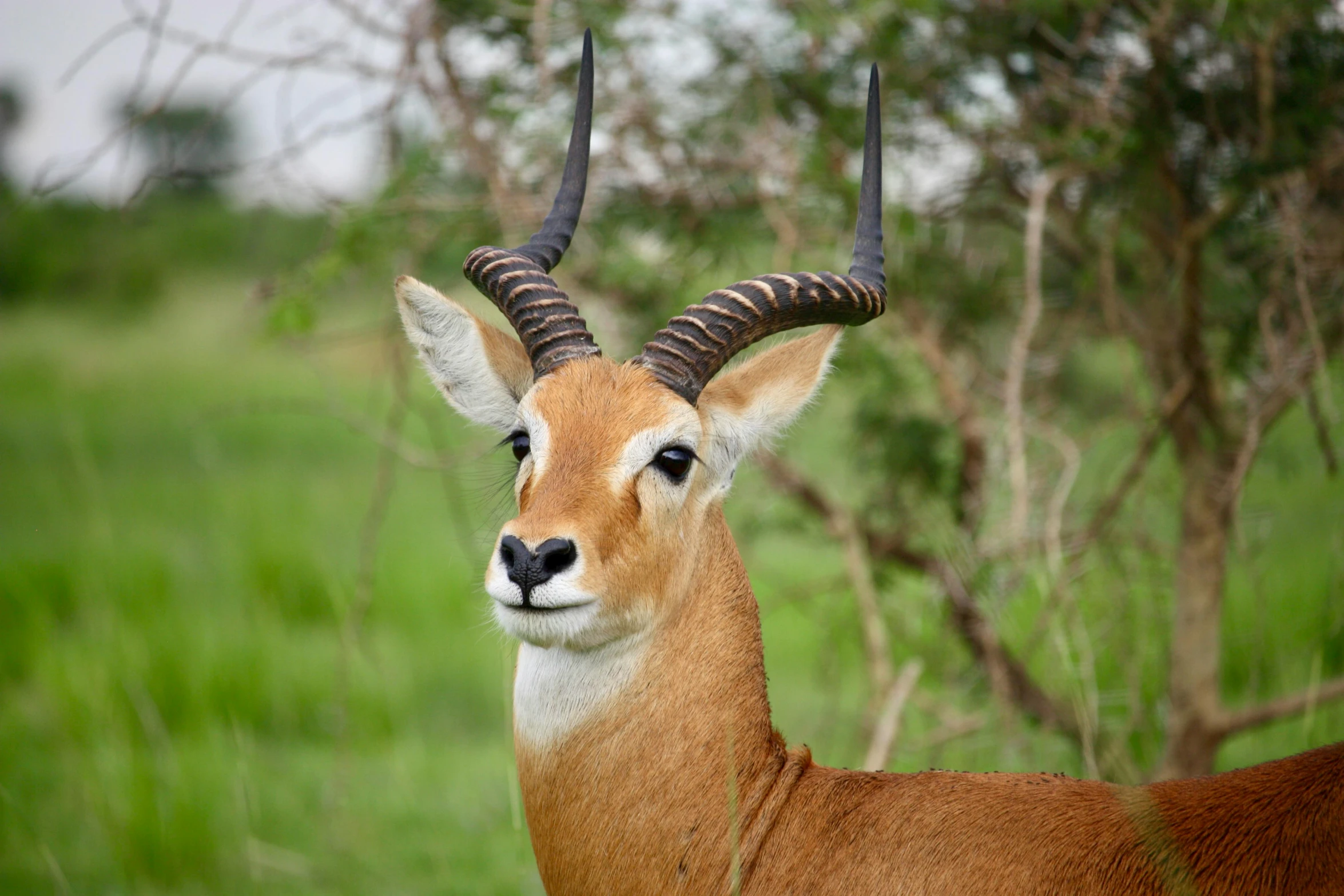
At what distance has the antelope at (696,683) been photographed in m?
2.50

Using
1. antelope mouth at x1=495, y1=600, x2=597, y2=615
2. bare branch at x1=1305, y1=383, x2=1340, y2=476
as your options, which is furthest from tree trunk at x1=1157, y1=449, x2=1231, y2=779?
antelope mouth at x1=495, y1=600, x2=597, y2=615

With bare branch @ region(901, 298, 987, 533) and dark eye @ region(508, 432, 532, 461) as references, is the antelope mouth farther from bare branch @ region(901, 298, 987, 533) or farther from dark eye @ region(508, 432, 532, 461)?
bare branch @ region(901, 298, 987, 533)

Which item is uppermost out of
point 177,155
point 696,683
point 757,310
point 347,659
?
point 177,155

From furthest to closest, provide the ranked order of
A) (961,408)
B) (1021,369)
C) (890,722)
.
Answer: (961,408) < (890,722) < (1021,369)

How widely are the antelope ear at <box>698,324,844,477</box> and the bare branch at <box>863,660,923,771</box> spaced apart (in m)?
1.73

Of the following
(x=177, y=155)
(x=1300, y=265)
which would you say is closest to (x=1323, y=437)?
(x=1300, y=265)

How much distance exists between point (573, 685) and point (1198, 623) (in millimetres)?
3400

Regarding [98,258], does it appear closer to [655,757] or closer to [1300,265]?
[655,757]

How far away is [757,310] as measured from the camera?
333 centimetres

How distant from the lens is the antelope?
8.21 ft

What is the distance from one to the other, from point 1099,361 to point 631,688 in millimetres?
5276

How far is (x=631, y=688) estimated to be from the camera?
3.11m

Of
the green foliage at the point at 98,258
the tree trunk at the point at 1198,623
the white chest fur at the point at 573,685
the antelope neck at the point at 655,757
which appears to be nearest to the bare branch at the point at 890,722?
the tree trunk at the point at 1198,623

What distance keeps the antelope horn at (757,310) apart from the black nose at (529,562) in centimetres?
75
